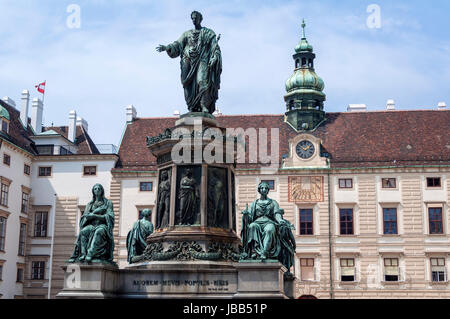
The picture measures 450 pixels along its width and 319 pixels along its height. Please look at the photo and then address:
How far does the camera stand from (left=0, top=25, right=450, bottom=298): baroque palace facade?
46719mm

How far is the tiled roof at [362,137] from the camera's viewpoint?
1916 inches

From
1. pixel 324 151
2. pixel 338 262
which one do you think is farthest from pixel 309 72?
pixel 338 262

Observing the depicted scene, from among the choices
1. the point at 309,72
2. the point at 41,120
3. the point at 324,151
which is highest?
the point at 309,72

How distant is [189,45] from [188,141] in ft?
9.06

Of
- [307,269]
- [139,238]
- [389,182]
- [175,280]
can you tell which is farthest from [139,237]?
[389,182]

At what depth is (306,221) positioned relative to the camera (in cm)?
4822

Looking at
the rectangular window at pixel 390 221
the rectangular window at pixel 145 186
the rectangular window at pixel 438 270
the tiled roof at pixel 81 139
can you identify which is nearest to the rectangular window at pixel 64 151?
the tiled roof at pixel 81 139

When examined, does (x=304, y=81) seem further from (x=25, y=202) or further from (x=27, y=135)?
(x=25, y=202)

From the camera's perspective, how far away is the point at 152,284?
14.1m

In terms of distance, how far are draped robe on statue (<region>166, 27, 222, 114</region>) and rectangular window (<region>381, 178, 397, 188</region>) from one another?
110ft

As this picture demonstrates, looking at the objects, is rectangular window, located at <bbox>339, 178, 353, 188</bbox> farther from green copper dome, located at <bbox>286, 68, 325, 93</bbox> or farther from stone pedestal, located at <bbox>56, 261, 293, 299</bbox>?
stone pedestal, located at <bbox>56, 261, 293, 299</bbox>

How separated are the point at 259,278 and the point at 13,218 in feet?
126

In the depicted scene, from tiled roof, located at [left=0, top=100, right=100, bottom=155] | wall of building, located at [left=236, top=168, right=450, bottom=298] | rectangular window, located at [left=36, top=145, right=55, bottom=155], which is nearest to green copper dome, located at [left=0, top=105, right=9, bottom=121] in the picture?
tiled roof, located at [left=0, top=100, right=100, bottom=155]
